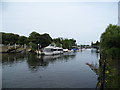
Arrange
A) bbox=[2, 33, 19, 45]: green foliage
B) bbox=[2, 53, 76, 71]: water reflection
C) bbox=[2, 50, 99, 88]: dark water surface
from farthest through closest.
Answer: bbox=[2, 33, 19, 45]: green foliage → bbox=[2, 53, 76, 71]: water reflection → bbox=[2, 50, 99, 88]: dark water surface

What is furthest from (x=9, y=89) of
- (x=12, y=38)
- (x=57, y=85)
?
(x=12, y=38)

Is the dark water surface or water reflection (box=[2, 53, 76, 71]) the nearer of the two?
the dark water surface

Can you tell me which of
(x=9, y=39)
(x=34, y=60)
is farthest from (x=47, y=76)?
(x=9, y=39)

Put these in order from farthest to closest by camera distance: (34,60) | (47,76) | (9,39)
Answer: (9,39) < (34,60) < (47,76)

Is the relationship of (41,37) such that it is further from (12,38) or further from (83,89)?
(83,89)

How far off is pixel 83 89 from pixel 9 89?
17.2 feet

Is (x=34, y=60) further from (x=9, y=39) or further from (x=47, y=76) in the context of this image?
(x=9, y=39)

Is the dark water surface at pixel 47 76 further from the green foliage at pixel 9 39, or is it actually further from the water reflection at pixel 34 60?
the green foliage at pixel 9 39

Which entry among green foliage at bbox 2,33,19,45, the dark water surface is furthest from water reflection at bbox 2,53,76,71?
green foliage at bbox 2,33,19,45

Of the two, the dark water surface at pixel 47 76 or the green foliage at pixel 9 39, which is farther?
the green foliage at pixel 9 39

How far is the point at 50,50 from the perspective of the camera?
41.4 meters

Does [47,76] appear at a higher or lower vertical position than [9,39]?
lower

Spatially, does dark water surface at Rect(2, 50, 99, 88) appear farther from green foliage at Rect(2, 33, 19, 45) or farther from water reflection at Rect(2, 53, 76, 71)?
green foliage at Rect(2, 33, 19, 45)

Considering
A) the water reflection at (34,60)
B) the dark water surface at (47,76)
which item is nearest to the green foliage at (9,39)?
the water reflection at (34,60)
